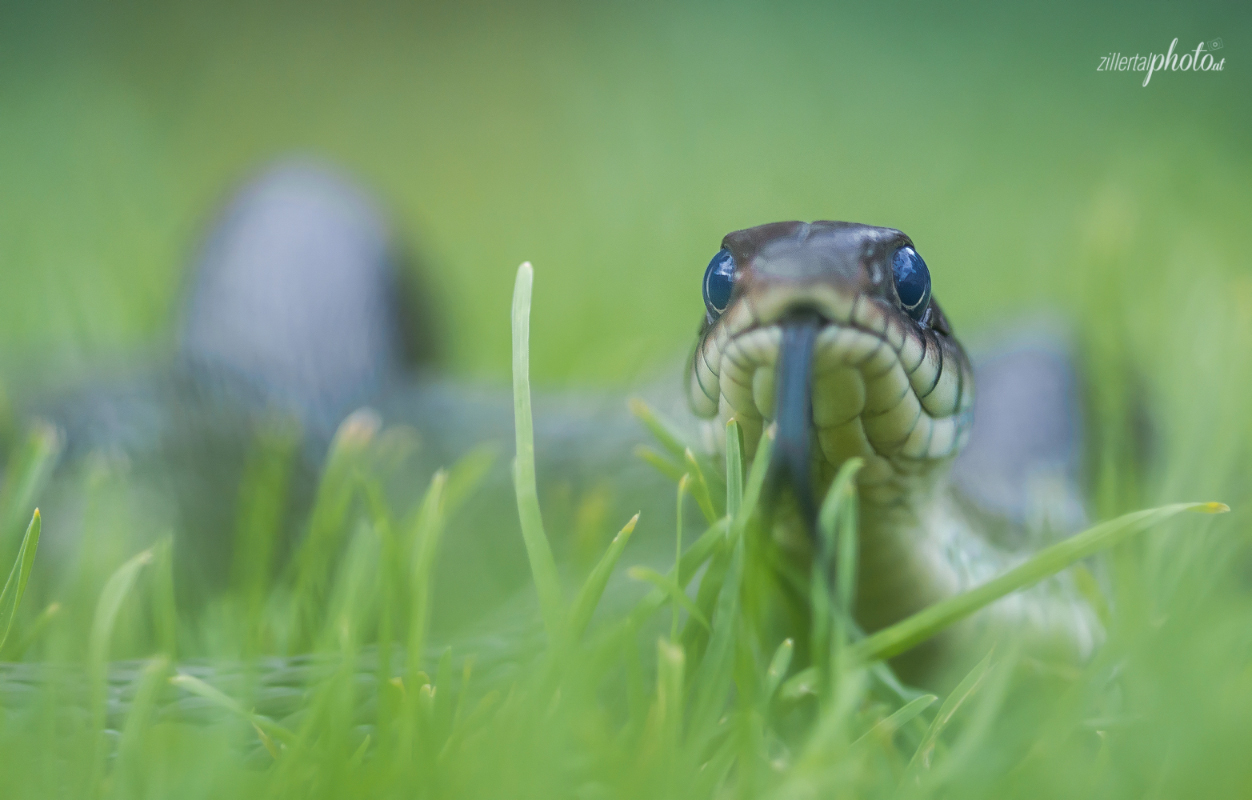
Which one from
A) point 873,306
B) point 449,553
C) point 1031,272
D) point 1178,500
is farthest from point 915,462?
point 1031,272

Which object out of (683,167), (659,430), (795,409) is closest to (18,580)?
(659,430)

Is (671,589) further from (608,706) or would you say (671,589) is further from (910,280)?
(910,280)

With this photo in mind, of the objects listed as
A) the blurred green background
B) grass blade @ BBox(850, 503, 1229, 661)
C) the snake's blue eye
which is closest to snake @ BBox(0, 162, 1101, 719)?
the snake's blue eye

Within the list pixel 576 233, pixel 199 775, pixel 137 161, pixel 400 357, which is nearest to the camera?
pixel 199 775

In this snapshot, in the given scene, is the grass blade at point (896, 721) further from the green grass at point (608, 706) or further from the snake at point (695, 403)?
the snake at point (695, 403)

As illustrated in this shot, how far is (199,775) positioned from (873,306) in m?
0.55

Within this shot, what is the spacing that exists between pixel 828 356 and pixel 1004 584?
21 centimetres

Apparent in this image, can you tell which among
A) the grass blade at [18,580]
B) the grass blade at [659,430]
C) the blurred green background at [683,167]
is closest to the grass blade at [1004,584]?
the grass blade at [659,430]

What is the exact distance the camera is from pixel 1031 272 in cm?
229

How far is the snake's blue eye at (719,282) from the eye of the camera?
74 cm

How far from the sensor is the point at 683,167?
2664 mm

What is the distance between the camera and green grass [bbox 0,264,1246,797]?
2.11 ft

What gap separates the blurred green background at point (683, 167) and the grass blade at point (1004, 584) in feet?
1.27

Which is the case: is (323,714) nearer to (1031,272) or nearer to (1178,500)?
(1178,500)
